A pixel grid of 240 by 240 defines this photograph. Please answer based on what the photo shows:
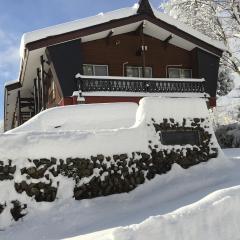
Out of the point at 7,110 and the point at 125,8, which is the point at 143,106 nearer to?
the point at 125,8

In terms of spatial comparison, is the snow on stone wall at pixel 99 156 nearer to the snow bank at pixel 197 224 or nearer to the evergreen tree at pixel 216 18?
the snow bank at pixel 197 224

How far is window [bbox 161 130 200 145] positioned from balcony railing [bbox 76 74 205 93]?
8234mm

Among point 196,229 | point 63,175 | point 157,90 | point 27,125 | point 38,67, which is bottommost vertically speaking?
point 196,229

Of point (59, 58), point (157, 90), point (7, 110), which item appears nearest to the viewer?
point (59, 58)

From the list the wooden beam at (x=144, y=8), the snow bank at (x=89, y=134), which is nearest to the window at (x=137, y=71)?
the wooden beam at (x=144, y=8)

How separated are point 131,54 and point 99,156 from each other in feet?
44.7

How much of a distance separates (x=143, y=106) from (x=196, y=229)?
4.67 m

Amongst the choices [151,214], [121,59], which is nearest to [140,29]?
[121,59]

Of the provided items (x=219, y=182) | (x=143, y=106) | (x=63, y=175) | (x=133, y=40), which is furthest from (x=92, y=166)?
(x=133, y=40)

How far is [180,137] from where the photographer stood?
1293cm

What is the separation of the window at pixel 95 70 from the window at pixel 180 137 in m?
10.2

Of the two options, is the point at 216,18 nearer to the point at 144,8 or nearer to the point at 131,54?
the point at 131,54

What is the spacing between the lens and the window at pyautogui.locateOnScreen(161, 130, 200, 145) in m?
12.6

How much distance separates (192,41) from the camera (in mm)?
23156
